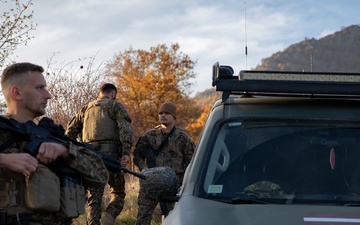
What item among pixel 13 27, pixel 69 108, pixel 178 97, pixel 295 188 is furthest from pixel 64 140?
pixel 178 97

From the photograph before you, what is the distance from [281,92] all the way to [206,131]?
0.58 metres

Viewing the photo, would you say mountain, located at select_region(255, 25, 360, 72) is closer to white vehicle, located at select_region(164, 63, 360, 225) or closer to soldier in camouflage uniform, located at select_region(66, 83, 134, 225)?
soldier in camouflage uniform, located at select_region(66, 83, 134, 225)

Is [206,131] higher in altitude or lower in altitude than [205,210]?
higher

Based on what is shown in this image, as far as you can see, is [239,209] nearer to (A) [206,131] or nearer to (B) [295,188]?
(B) [295,188]

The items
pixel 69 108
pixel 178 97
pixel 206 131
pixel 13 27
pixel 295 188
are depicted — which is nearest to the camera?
pixel 295 188

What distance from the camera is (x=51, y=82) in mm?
14727

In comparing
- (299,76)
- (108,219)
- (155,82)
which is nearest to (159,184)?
(299,76)

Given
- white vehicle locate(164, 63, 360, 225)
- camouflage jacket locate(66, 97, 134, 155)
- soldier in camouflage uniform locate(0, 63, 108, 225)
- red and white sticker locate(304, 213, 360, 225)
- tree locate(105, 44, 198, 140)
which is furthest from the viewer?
tree locate(105, 44, 198, 140)

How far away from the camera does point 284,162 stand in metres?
4.26

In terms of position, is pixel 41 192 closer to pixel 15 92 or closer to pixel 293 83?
pixel 15 92

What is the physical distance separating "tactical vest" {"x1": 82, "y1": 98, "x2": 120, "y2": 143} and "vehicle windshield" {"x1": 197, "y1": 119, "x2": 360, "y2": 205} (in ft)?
14.3

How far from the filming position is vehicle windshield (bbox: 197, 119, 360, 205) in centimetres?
407

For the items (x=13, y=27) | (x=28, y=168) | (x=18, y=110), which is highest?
(x=13, y=27)

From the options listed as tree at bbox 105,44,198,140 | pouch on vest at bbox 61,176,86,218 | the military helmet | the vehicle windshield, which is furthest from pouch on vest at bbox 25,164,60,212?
tree at bbox 105,44,198,140
